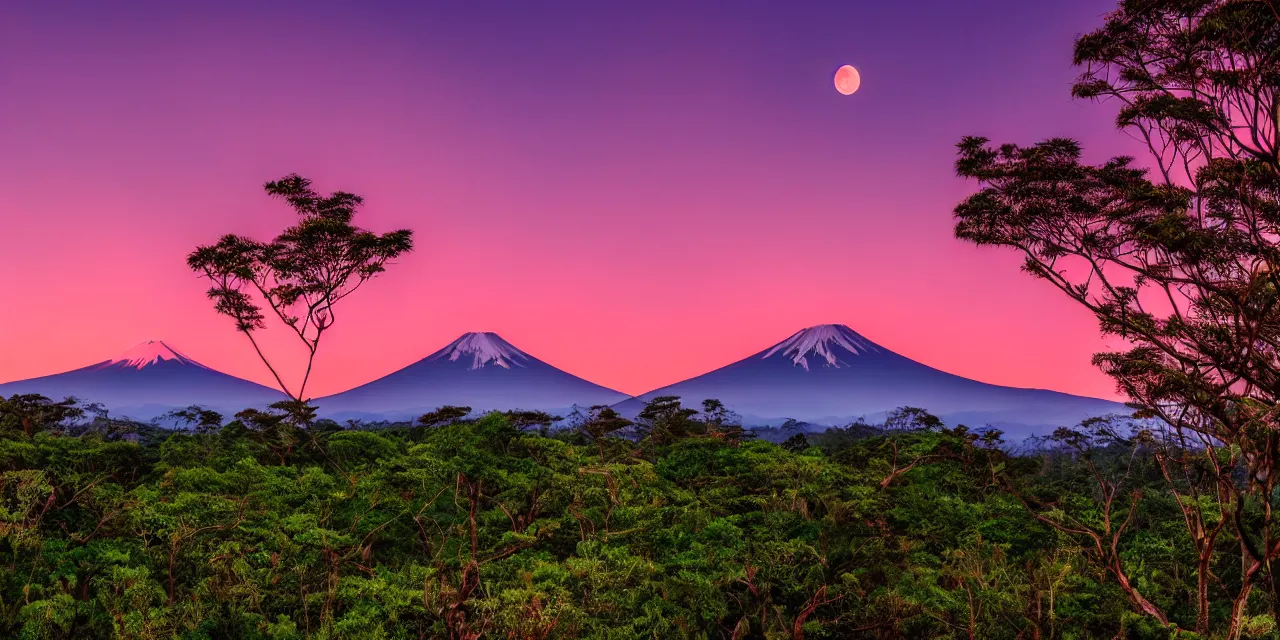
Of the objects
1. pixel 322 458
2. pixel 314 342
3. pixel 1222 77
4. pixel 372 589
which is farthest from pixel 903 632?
pixel 314 342

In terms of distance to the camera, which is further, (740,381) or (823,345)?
(740,381)

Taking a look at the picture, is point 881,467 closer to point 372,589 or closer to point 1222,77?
point 1222,77

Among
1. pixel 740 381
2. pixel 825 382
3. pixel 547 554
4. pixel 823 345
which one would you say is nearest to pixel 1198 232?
pixel 547 554

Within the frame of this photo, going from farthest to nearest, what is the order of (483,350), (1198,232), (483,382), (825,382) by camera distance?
(825,382) → (483,350) → (483,382) → (1198,232)

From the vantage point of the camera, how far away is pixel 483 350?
169875 millimetres

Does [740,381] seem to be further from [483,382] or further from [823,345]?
[483,382]

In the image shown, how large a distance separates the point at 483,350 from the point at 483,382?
8437 millimetres

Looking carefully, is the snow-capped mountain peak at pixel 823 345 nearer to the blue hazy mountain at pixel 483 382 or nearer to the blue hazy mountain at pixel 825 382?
the blue hazy mountain at pixel 825 382

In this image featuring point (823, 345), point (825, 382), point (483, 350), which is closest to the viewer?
point (823, 345)

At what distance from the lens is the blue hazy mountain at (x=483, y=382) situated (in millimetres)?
165000

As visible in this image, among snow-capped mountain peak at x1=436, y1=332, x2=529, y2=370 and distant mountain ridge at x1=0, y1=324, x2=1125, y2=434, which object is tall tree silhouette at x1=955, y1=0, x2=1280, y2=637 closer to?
distant mountain ridge at x1=0, y1=324, x2=1125, y2=434

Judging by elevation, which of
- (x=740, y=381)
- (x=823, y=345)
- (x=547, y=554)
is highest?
(x=823, y=345)

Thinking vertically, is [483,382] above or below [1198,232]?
above

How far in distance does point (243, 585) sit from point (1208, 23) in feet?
53.3
